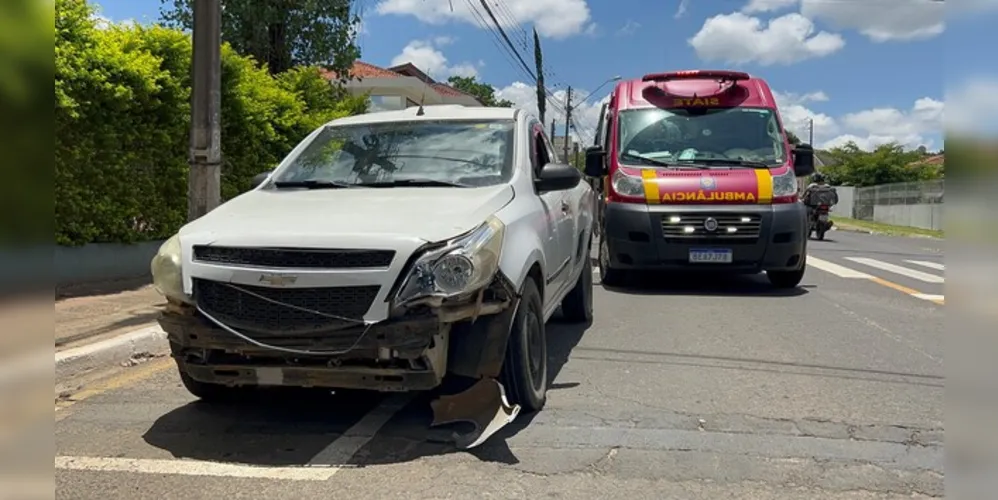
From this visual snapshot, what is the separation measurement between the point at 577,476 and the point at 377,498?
0.91 metres

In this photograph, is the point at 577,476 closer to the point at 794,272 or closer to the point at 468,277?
the point at 468,277

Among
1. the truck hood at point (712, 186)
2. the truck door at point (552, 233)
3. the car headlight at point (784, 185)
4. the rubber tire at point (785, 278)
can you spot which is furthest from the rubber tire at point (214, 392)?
the rubber tire at point (785, 278)

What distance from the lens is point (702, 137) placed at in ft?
31.3

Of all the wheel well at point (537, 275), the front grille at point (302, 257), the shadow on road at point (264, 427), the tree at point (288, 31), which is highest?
the tree at point (288, 31)

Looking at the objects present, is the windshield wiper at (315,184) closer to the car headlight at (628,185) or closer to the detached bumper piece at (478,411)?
the detached bumper piece at (478,411)

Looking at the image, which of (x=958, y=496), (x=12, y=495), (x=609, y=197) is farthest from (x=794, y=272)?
(x=12, y=495)

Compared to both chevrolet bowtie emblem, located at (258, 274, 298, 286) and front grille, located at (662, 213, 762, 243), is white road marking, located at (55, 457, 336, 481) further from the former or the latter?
front grille, located at (662, 213, 762, 243)

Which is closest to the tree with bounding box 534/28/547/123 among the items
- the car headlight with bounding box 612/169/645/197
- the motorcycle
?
the motorcycle

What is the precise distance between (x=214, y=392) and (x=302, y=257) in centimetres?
142

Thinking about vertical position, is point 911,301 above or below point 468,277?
below

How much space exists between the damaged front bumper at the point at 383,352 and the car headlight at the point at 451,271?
66 mm

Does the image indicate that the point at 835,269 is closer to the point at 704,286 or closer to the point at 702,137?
A: the point at 704,286

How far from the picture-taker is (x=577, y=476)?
11.8 ft

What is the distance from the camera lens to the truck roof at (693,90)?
970cm
